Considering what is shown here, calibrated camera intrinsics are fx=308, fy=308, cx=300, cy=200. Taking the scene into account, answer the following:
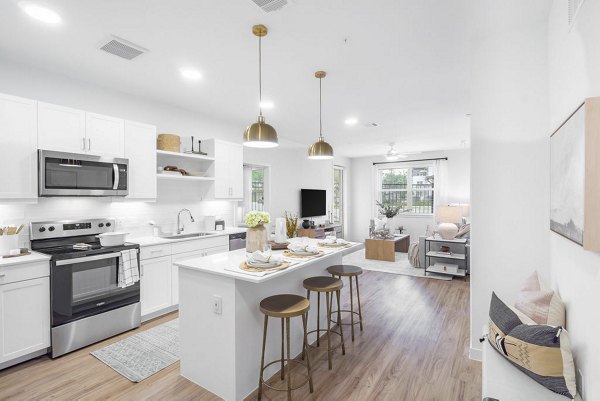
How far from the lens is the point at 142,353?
286cm

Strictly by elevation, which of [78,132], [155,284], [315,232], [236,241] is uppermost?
[78,132]

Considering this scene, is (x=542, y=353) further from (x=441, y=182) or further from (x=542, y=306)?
(x=441, y=182)

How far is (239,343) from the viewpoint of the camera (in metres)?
2.15

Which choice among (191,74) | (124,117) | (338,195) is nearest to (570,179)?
(191,74)

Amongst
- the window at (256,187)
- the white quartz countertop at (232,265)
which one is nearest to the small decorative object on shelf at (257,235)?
the white quartz countertop at (232,265)

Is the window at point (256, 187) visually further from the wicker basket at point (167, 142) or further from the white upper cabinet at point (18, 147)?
the white upper cabinet at point (18, 147)

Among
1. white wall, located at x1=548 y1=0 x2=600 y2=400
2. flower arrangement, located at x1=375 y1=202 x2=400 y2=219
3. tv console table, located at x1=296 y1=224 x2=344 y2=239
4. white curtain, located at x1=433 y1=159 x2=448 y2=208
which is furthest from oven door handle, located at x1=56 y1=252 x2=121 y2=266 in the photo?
white curtain, located at x1=433 y1=159 x2=448 y2=208

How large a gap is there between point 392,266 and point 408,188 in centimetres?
350

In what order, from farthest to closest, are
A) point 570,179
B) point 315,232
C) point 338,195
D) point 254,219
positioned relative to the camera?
point 338,195, point 315,232, point 254,219, point 570,179

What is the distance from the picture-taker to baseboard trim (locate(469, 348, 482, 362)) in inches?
106

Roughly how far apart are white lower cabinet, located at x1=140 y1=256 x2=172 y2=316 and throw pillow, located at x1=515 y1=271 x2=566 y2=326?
3504mm

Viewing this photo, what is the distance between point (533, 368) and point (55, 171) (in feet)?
13.0

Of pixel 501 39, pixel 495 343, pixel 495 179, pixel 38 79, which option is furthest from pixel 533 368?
pixel 38 79

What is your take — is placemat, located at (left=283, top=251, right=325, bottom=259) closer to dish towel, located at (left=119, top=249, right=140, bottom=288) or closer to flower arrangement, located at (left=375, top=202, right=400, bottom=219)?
dish towel, located at (left=119, top=249, right=140, bottom=288)
